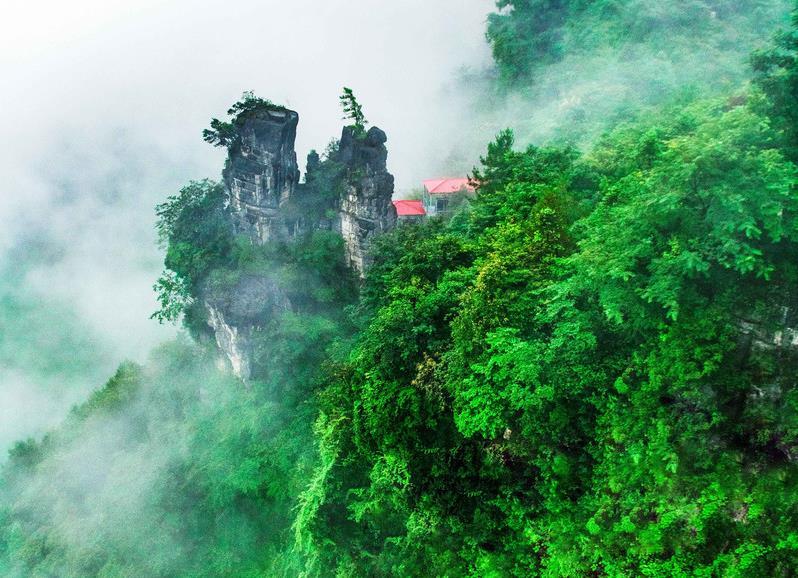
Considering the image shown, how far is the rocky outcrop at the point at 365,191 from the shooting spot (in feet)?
104

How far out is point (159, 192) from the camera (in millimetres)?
114250

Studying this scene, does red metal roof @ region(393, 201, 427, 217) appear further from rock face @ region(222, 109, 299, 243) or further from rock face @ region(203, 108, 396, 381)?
rock face @ region(222, 109, 299, 243)

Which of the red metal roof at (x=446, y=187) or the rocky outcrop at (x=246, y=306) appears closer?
the rocky outcrop at (x=246, y=306)

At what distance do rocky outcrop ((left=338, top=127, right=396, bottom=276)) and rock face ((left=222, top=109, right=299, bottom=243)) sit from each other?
10.5 feet

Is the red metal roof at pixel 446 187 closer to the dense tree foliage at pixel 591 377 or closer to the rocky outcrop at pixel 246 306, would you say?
the rocky outcrop at pixel 246 306

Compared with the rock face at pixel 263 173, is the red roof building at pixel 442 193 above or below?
above

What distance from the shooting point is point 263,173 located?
105ft

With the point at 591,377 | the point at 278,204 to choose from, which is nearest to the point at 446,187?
the point at 278,204

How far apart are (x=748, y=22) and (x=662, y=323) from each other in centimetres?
3401

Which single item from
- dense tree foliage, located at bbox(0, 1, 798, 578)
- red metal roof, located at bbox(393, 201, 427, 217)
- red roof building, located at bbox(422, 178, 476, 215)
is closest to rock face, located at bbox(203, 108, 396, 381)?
dense tree foliage, located at bbox(0, 1, 798, 578)

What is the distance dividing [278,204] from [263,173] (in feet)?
6.35

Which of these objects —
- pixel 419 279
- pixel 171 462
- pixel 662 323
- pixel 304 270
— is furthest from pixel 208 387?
pixel 662 323

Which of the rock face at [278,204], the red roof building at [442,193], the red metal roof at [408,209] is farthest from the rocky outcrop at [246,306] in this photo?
the red roof building at [442,193]

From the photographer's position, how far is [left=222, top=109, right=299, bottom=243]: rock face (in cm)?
3130
